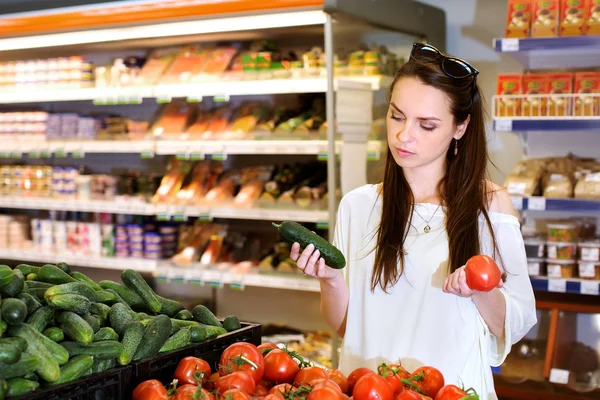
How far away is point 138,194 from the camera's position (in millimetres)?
4930

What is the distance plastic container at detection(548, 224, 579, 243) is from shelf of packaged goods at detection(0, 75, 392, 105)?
45.5 inches

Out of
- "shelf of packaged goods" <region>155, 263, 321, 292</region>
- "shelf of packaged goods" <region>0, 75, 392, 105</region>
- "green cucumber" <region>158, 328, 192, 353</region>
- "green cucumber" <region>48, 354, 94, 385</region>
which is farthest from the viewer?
"shelf of packaged goods" <region>155, 263, 321, 292</region>

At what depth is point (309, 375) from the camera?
1.61m

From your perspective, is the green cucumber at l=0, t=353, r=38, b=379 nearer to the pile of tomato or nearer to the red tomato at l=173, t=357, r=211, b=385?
the pile of tomato

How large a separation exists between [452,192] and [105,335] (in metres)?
1.06

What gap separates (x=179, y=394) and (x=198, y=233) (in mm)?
3365

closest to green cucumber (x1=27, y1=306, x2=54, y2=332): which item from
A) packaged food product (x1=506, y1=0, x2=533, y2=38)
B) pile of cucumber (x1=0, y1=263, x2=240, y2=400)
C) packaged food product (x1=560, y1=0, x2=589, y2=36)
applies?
pile of cucumber (x1=0, y1=263, x2=240, y2=400)

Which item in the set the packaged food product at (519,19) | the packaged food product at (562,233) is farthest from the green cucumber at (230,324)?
the packaged food product at (519,19)

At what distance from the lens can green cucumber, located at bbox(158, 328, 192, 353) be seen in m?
1.72

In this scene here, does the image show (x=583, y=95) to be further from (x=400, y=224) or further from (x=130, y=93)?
(x=130, y=93)

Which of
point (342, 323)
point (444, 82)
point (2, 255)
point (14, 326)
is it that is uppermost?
point (444, 82)

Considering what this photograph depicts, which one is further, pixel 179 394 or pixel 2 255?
pixel 2 255

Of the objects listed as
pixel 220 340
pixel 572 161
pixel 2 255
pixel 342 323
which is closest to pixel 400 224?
pixel 342 323

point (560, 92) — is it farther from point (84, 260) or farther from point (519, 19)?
point (84, 260)
